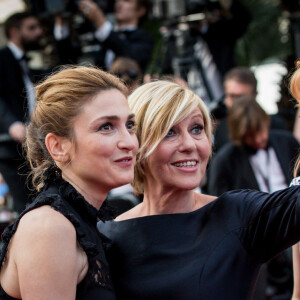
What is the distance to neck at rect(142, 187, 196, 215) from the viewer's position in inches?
90.4

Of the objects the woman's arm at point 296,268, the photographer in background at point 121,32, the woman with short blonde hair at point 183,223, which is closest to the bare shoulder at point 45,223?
the woman with short blonde hair at point 183,223

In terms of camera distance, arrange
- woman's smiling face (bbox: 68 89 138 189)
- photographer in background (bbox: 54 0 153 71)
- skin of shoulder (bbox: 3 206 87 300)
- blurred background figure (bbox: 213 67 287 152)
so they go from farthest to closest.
Answer: photographer in background (bbox: 54 0 153 71), blurred background figure (bbox: 213 67 287 152), woman's smiling face (bbox: 68 89 138 189), skin of shoulder (bbox: 3 206 87 300)

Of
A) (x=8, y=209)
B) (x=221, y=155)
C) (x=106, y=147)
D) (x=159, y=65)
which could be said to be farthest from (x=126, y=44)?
(x=106, y=147)

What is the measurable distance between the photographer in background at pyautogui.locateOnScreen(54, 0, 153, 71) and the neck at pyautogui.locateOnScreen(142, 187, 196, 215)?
112 inches

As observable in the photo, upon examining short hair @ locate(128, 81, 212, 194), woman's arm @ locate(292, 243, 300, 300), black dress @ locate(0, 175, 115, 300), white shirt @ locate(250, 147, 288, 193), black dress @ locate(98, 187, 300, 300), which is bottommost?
white shirt @ locate(250, 147, 288, 193)

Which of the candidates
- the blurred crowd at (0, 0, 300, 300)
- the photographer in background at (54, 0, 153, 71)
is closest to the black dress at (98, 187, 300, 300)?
the blurred crowd at (0, 0, 300, 300)

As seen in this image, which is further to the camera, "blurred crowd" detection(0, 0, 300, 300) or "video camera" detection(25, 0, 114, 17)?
"video camera" detection(25, 0, 114, 17)

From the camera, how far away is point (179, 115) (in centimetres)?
224

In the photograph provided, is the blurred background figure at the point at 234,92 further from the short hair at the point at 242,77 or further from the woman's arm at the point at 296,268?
the woman's arm at the point at 296,268

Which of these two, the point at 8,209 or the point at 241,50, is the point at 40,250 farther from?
the point at 241,50

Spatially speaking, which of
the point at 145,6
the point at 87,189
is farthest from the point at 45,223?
the point at 145,6

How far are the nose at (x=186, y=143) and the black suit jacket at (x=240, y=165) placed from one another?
6.30 feet

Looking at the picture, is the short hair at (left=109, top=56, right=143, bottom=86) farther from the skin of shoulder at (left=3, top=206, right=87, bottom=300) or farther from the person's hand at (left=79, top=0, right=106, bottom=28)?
the skin of shoulder at (left=3, top=206, right=87, bottom=300)

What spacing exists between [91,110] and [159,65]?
352 centimetres
